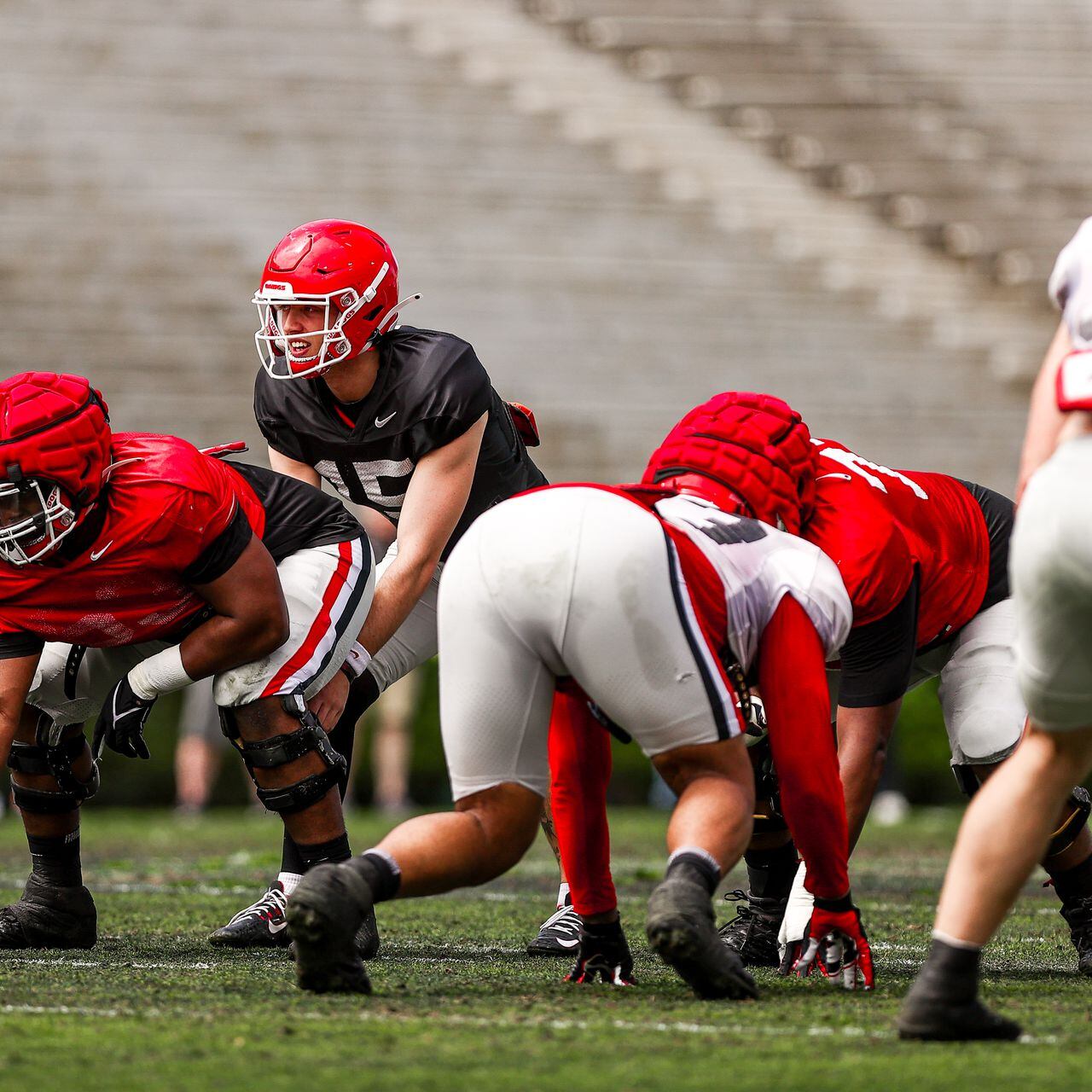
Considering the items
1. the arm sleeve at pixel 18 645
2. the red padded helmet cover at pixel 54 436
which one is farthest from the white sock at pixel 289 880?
the red padded helmet cover at pixel 54 436

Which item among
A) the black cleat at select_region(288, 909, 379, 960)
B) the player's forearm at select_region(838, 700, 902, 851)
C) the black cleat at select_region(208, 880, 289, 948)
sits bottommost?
the black cleat at select_region(208, 880, 289, 948)

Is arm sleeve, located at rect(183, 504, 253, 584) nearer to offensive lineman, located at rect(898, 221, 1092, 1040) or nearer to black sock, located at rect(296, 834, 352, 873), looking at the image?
black sock, located at rect(296, 834, 352, 873)

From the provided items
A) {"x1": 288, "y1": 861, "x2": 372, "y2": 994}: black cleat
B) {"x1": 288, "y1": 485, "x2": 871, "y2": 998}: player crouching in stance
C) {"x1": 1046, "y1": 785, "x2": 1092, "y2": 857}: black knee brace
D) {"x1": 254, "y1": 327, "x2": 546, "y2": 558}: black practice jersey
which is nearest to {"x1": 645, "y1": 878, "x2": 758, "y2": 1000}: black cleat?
{"x1": 288, "y1": 485, "x2": 871, "y2": 998}: player crouching in stance

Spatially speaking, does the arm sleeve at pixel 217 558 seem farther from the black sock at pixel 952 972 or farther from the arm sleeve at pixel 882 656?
the black sock at pixel 952 972

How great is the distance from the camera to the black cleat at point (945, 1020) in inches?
114

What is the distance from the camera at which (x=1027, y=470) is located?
2943 mm

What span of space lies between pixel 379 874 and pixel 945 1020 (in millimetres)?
1021

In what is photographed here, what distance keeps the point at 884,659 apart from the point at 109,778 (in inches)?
361

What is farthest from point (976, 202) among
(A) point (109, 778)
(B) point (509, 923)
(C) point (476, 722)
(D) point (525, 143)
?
(C) point (476, 722)

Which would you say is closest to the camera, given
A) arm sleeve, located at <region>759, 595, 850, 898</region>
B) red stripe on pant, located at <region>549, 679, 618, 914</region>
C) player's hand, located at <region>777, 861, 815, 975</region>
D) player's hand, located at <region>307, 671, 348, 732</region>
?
arm sleeve, located at <region>759, 595, 850, 898</region>

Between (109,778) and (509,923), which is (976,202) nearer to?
(109,778)

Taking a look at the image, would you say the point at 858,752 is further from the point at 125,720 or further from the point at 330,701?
the point at 125,720

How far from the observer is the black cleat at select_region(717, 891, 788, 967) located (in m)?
4.40

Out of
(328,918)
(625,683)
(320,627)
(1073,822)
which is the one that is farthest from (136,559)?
(1073,822)
